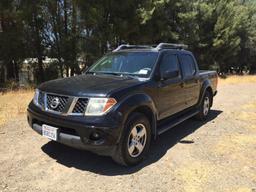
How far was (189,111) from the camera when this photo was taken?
6.96 m

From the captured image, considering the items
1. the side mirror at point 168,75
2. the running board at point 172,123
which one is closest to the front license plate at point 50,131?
the running board at point 172,123

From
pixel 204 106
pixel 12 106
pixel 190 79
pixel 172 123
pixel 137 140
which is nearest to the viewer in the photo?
pixel 137 140

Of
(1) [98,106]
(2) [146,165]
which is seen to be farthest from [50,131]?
(2) [146,165]

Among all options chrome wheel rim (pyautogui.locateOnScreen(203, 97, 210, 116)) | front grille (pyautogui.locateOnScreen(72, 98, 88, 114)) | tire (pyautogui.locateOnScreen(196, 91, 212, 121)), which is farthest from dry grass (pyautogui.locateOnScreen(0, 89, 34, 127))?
chrome wheel rim (pyautogui.locateOnScreen(203, 97, 210, 116))

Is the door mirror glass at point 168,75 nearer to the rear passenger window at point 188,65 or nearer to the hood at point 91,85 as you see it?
the hood at point 91,85

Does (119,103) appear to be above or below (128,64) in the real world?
below

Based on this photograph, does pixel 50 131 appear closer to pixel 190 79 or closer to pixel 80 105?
pixel 80 105

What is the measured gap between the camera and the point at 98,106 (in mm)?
4266

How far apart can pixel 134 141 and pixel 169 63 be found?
1.93m

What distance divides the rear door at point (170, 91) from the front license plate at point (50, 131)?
1.89 metres

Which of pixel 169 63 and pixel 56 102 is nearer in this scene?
pixel 56 102

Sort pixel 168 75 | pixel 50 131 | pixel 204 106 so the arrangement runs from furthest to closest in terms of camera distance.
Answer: pixel 204 106 → pixel 168 75 → pixel 50 131

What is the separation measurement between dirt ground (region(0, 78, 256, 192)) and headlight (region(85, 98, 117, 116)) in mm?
932

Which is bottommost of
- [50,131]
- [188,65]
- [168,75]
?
[50,131]
